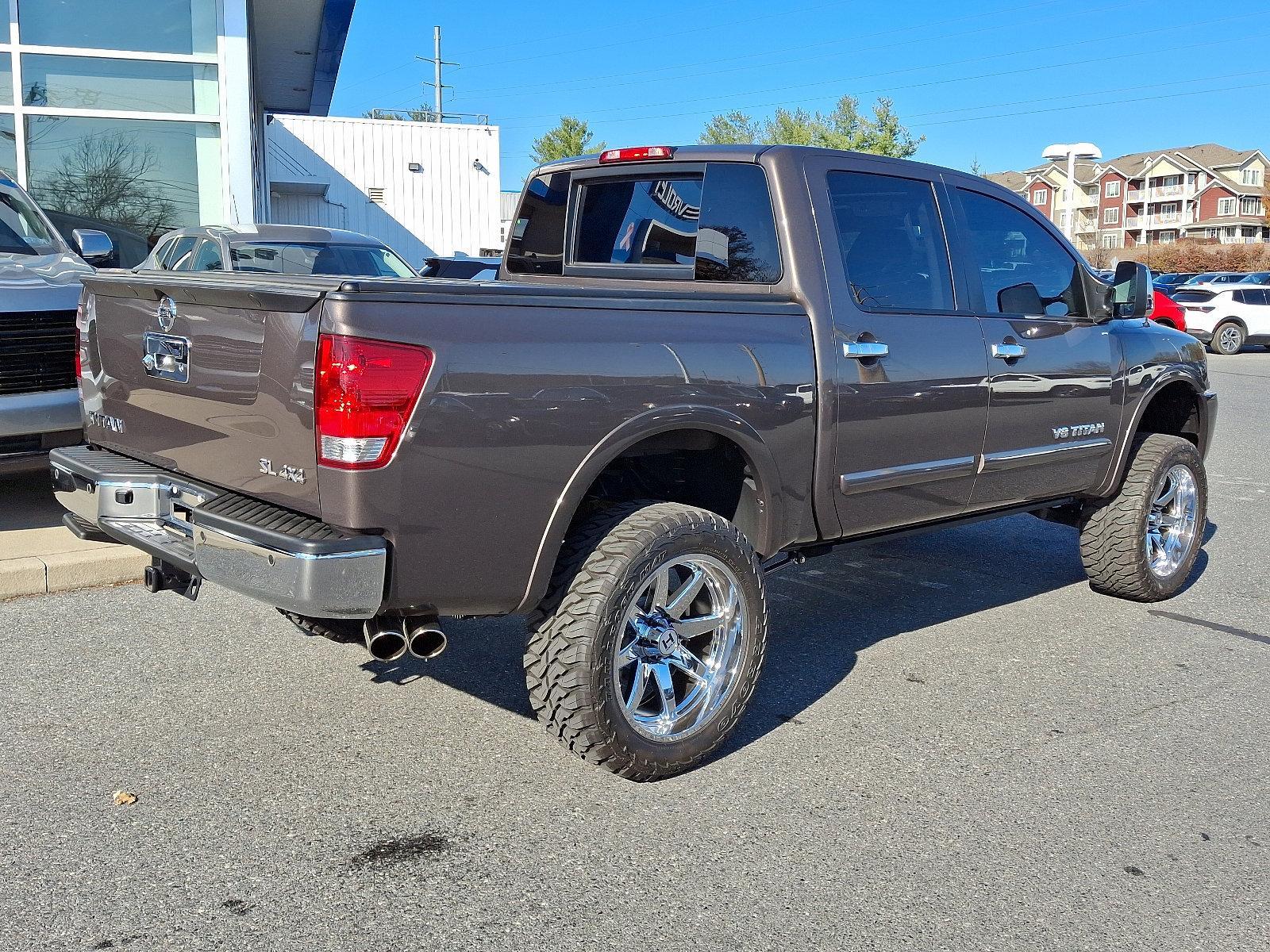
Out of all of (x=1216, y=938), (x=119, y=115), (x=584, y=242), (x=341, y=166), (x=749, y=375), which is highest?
(x=341, y=166)

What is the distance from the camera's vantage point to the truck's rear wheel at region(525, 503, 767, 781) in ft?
11.4

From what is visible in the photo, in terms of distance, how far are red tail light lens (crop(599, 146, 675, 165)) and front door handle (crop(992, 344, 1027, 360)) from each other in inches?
58.5

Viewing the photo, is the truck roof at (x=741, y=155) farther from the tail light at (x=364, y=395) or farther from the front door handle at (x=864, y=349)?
the tail light at (x=364, y=395)

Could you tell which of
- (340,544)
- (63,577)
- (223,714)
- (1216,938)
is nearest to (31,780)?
(223,714)

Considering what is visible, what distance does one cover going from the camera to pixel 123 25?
13336 millimetres

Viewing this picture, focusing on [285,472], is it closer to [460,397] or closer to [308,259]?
[460,397]

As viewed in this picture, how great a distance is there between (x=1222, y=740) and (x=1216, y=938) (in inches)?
53.7

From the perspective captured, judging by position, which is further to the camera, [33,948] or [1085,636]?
[1085,636]

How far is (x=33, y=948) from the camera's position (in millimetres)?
2693

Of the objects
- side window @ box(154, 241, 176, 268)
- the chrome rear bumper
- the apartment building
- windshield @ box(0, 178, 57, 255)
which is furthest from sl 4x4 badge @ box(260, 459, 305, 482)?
the apartment building

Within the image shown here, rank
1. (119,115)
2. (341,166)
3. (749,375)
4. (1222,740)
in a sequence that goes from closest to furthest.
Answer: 1. (749,375)
2. (1222,740)
3. (119,115)
4. (341,166)

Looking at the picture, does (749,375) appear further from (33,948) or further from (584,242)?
(33,948)

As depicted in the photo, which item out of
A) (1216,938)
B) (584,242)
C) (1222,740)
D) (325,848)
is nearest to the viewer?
(1216,938)

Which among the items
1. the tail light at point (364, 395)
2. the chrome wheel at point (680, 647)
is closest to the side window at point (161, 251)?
the chrome wheel at point (680, 647)
